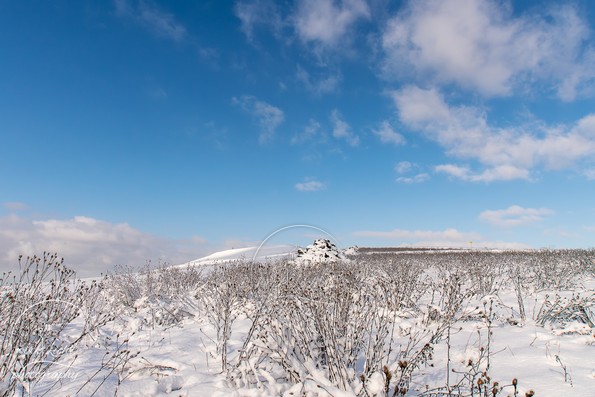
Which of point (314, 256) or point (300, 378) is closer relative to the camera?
point (300, 378)

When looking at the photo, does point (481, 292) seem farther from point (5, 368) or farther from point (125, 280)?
point (125, 280)

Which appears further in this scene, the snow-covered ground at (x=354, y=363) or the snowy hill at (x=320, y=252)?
the snowy hill at (x=320, y=252)

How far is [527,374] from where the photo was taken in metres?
3.12

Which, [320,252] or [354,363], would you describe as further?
[320,252]

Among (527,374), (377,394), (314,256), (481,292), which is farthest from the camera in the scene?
(314,256)

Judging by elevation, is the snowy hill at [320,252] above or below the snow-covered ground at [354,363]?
above

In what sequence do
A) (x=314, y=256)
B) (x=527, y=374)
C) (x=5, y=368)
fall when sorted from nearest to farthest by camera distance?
(x=5, y=368) → (x=527, y=374) → (x=314, y=256)

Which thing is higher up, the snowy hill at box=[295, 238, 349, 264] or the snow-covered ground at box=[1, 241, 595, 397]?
the snowy hill at box=[295, 238, 349, 264]

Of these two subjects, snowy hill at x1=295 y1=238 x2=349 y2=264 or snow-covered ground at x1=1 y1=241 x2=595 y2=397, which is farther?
snowy hill at x1=295 y1=238 x2=349 y2=264

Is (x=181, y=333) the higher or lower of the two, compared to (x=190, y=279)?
lower

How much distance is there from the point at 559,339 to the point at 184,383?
15.9 ft

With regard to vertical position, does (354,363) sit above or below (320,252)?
below

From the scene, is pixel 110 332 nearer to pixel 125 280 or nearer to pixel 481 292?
pixel 125 280

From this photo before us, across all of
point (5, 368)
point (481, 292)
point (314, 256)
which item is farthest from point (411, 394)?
point (314, 256)
